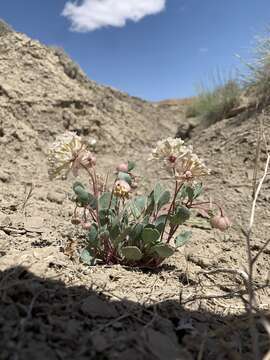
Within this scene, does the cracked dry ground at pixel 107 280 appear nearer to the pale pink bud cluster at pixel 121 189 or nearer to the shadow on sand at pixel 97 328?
the shadow on sand at pixel 97 328

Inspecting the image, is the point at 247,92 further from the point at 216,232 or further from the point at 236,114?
the point at 216,232

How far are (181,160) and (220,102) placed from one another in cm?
500

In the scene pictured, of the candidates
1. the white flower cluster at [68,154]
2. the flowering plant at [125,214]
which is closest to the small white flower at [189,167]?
the flowering plant at [125,214]

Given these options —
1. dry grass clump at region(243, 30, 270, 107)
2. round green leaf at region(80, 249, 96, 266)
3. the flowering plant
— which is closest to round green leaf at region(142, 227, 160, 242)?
the flowering plant

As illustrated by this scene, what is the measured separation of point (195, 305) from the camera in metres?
1.77

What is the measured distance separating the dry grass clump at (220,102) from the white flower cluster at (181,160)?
4.51 metres

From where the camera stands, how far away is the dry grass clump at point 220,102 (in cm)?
653

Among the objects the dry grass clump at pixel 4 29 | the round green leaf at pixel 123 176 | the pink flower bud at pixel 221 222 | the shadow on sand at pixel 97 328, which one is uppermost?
the dry grass clump at pixel 4 29

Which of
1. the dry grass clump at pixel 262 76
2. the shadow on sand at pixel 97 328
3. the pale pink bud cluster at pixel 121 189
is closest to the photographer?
the shadow on sand at pixel 97 328

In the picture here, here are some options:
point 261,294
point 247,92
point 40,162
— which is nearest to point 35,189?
point 40,162

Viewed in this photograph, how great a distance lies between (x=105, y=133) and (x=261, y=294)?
388cm

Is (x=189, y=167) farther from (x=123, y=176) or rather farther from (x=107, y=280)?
(x=107, y=280)

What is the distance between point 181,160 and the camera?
208 cm

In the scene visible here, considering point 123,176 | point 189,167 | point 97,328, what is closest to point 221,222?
point 189,167
